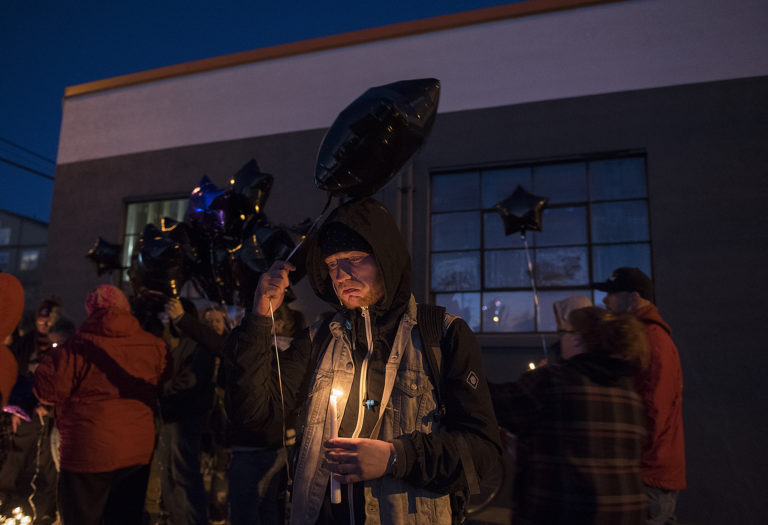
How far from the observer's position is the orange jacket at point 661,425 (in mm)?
3225

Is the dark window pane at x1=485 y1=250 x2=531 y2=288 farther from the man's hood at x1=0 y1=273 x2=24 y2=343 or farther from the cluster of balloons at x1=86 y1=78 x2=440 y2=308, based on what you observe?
the man's hood at x1=0 y1=273 x2=24 y2=343

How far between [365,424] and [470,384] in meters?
0.39

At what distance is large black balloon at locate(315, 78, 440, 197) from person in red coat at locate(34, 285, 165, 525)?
2450mm

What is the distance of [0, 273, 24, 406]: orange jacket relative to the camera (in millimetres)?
2877

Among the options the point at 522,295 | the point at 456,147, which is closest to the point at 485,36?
the point at 456,147

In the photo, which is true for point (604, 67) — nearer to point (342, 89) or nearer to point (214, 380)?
point (342, 89)

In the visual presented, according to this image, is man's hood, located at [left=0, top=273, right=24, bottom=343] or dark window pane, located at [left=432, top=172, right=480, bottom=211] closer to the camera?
man's hood, located at [left=0, top=273, right=24, bottom=343]

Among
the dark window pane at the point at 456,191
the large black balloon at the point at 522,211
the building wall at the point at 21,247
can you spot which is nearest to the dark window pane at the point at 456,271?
the dark window pane at the point at 456,191

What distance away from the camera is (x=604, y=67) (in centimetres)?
668

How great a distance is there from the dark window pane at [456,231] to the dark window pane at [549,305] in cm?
110

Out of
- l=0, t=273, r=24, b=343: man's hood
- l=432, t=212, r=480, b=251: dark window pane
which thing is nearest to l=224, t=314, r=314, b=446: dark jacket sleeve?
l=0, t=273, r=24, b=343: man's hood

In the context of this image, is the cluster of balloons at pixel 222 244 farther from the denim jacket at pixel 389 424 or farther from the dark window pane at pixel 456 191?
the dark window pane at pixel 456 191

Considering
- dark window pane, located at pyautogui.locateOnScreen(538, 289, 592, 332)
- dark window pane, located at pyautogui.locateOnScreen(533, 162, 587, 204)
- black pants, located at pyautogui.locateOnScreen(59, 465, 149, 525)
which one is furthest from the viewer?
dark window pane, located at pyautogui.locateOnScreen(533, 162, 587, 204)

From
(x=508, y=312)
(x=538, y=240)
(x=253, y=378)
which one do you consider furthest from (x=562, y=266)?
(x=253, y=378)
